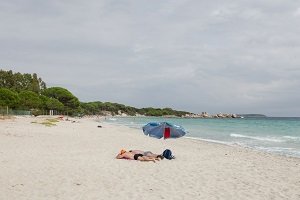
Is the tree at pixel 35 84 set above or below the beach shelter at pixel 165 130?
above

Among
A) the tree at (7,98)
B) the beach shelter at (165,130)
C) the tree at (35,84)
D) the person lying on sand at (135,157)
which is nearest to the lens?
the person lying on sand at (135,157)

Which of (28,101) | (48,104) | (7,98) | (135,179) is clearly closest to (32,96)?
(28,101)

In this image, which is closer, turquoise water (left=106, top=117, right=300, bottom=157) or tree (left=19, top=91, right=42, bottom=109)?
turquoise water (left=106, top=117, right=300, bottom=157)

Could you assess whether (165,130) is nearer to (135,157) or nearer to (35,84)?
(135,157)

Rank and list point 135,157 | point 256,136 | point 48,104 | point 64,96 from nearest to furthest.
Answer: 1. point 135,157
2. point 256,136
3. point 48,104
4. point 64,96

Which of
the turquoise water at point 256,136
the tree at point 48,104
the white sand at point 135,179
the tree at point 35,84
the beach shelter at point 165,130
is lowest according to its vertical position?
the turquoise water at point 256,136

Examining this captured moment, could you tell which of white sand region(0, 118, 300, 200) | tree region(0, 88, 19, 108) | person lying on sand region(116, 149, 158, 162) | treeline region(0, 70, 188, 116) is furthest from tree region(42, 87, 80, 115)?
white sand region(0, 118, 300, 200)

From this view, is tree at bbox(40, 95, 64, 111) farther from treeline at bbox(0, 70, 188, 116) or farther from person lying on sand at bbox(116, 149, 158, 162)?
person lying on sand at bbox(116, 149, 158, 162)

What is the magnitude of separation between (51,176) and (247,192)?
5426 mm

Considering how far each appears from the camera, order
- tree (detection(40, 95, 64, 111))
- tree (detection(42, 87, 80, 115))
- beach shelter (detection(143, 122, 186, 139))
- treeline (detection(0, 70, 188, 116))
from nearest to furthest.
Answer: beach shelter (detection(143, 122, 186, 139)) → treeline (detection(0, 70, 188, 116)) → tree (detection(40, 95, 64, 111)) → tree (detection(42, 87, 80, 115))

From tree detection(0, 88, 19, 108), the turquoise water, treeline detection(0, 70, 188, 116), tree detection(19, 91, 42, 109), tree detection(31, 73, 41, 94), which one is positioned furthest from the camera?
tree detection(31, 73, 41, 94)

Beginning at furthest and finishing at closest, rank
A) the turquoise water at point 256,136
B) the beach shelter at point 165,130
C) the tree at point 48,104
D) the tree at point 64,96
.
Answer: the tree at point 64,96 < the tree at point 48,104 < the turquoise water at point 256,136 < the beach shelter at point 165,130

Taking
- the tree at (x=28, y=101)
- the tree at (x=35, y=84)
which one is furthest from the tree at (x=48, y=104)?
the tree at (x=35, y=84)

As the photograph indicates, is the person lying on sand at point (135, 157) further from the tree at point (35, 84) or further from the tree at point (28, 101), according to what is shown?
the tree at point (35, 84)
